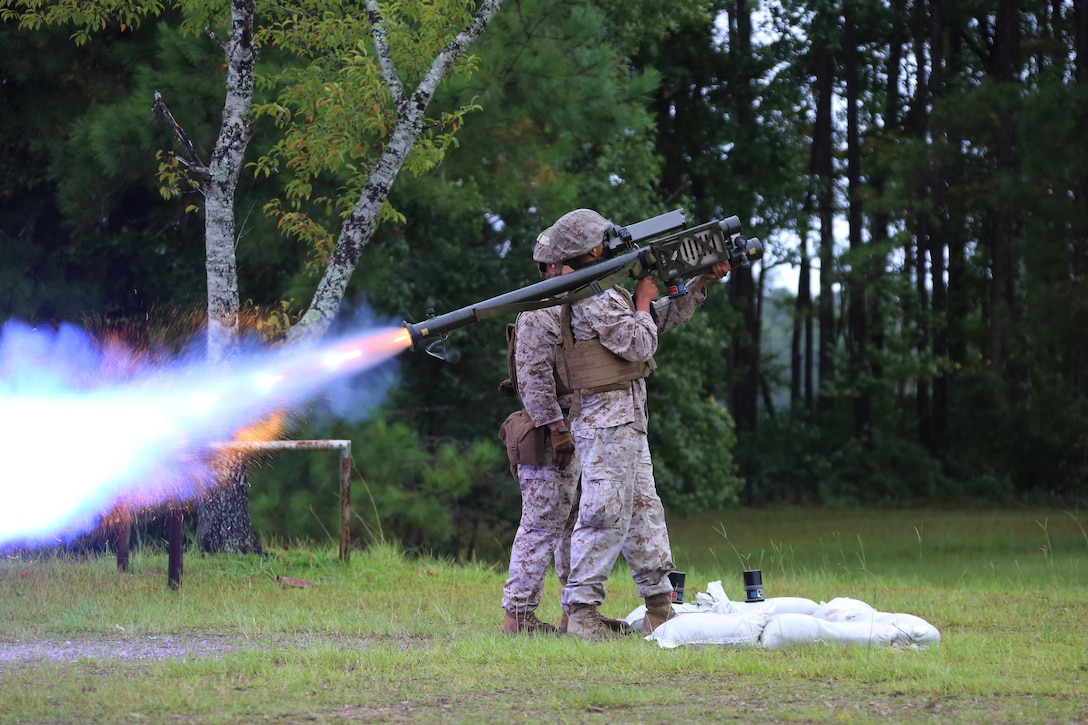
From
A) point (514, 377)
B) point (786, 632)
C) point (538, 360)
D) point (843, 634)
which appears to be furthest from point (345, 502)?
point (843, 634)

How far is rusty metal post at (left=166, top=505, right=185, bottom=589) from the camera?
26.5 ft

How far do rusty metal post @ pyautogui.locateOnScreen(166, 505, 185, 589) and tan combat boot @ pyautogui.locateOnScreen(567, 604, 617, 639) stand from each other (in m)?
2.94

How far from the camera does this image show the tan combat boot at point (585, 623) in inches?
246

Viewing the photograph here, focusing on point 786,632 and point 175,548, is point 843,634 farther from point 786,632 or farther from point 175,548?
point 175,548

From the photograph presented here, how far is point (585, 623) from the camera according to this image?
629 centimetres

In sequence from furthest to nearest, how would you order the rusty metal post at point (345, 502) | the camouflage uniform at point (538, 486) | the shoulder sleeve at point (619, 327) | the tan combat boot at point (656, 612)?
the rusty metal post at point (345, 502) < the camouflage uniform at point (538, 486) < the tan combat boot at point (656, 612) < the shoulder sleeve at point (619, 327)

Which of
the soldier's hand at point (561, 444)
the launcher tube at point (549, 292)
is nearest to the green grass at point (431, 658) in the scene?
the soldier's hand at point (561, 444)

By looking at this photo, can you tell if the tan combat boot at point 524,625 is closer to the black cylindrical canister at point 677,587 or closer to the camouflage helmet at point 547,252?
the black cylindrical canister at point 677,587

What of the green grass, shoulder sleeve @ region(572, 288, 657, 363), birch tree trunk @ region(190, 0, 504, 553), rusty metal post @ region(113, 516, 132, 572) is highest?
birch tree trunk @ region(190, 0, 504, 553)

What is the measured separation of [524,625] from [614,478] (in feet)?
2.96

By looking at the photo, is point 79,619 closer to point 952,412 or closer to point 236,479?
point 236,479

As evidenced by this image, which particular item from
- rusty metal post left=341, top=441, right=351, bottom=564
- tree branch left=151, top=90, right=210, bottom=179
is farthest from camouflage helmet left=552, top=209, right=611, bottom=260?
tree branch left=151, top=90, right=210, bottom=179

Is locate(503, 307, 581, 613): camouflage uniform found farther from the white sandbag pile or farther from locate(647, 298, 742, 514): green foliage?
locate(647, 298, 742, 514): green foliage

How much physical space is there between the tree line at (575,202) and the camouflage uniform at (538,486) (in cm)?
378
